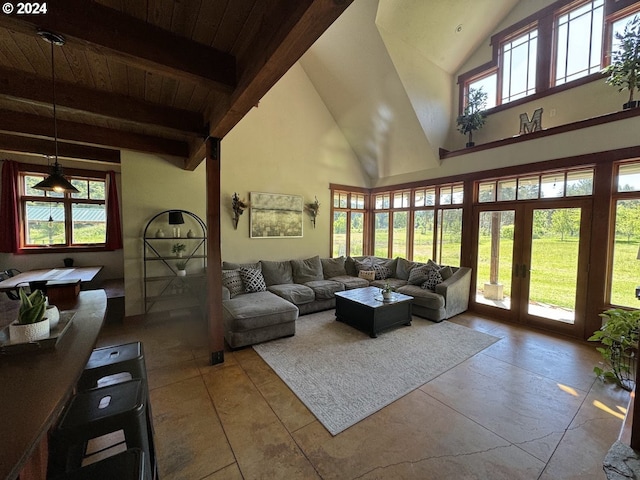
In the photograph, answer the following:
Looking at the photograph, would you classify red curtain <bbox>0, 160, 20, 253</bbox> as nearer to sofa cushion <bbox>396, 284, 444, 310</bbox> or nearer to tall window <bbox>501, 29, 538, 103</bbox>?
sofa cushion <bbox>396, 284, 444, 310</bbox>

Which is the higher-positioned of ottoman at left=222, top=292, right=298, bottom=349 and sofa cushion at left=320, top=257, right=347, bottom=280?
sofa cushion at left=320, top=257, right=347, bottom=280

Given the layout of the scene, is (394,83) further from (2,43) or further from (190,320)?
(190,320)

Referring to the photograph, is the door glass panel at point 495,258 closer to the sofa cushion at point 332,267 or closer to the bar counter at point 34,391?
the sofa cushion at point 332,267

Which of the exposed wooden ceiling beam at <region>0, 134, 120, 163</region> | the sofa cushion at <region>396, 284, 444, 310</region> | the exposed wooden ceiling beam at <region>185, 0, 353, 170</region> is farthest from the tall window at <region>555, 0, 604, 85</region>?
the exposed wooden ceiling beam at <region>0, 134, 120, 163</region>

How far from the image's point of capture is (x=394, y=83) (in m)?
4.57

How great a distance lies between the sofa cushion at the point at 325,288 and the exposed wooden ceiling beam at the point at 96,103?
310 cm

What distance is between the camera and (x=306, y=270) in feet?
17.8

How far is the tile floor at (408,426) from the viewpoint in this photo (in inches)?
67.6

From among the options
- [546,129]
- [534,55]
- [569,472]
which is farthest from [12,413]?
[534,55]

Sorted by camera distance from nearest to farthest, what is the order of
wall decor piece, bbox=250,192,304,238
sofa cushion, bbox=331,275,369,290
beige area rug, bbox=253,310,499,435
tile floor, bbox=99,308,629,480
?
tile floor, bbox=99,308,629,480 < beige area rug, bbox=253,310,499,435 < sofa cushion, bbox=331,275,369,290 < wall decor piece, bbox=250,192,304,238

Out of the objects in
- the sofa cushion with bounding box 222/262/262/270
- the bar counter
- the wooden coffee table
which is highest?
the bar counter

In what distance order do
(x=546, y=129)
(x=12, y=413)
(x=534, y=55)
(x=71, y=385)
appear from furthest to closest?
(x=534, y=55) < (x=546, y=129) < (x=71, y=385) < (x=12, y=413)

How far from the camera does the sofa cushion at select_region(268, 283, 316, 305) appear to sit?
443cm

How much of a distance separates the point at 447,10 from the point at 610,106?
2.69 metres
